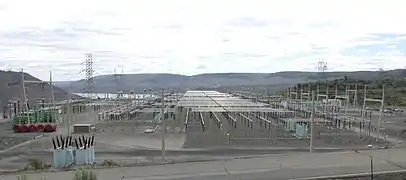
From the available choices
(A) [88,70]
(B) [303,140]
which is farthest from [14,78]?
(B) [303,140]

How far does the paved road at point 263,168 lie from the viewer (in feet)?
32.9

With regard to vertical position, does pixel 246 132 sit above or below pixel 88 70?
below

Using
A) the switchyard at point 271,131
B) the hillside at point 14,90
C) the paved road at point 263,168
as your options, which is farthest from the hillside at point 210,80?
the paved road at point 263,168

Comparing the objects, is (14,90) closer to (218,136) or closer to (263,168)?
(218,136)

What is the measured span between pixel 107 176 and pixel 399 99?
50563 mm

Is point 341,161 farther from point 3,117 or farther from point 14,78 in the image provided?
point 14,78

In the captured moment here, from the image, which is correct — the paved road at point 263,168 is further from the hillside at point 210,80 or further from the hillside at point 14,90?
the hillside at point 210,80

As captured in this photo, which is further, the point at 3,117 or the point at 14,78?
the point at 14,78

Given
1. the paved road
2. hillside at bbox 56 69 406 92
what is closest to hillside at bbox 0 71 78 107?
hillside at bbox 56 69 406 92

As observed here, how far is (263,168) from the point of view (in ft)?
35.1

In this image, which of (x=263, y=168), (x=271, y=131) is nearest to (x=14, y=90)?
(x=271, y=131)

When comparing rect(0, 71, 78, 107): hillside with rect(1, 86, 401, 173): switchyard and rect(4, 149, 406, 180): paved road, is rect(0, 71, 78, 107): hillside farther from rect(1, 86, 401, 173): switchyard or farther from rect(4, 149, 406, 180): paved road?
rect(4, 149, 406, 180): paved road

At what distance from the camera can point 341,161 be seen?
36.9 ft

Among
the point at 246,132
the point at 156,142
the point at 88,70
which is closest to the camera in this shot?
the point at 156,142
